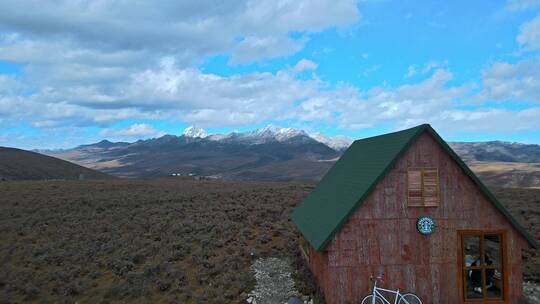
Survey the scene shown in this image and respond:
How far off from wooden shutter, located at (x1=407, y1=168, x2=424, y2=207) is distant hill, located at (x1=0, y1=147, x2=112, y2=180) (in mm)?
76867

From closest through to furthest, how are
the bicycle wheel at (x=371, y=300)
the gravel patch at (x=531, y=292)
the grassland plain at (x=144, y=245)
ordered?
1. the bicycle wheel at (x=371, y=300)
2. the gravel patch at (x=531, y=292)
3. the grassland plain at (x=144, y=245)

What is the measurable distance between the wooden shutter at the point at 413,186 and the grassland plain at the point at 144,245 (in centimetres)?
525

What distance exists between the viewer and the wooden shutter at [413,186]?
1380 centimetres

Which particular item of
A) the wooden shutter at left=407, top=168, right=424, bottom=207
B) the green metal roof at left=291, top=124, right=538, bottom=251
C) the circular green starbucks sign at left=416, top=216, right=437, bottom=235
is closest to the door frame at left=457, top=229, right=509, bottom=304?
the green metal roof at left=291, top=124, right=538, bottom=251

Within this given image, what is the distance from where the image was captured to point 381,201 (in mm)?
13844

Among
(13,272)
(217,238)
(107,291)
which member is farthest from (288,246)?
(13,272)

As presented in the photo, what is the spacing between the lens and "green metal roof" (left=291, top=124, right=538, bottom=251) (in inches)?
533

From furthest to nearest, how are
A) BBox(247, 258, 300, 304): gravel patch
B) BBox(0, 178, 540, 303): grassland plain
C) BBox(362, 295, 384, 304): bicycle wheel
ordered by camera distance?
Result: BBox(0, 178, 540, 303): grassland plain → BBox(247, 258, 300, 304): gravel patch → BBox(362, 295, 384, 304): bicycle wheel

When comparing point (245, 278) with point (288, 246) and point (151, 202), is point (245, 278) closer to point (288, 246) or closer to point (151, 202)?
point (288, 246)

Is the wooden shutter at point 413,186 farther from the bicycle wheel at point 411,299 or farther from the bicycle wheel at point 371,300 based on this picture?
the bicycle wheel at point 371,300

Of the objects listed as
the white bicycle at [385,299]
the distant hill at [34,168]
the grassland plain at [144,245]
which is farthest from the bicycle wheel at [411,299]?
the distant hill at [34,168]

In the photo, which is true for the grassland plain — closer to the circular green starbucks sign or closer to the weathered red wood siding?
the weathered red wood siding

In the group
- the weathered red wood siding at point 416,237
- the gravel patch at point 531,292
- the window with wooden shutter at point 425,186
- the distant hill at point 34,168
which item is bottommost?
the gravel patch at point 531,292

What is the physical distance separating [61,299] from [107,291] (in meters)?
1.71
